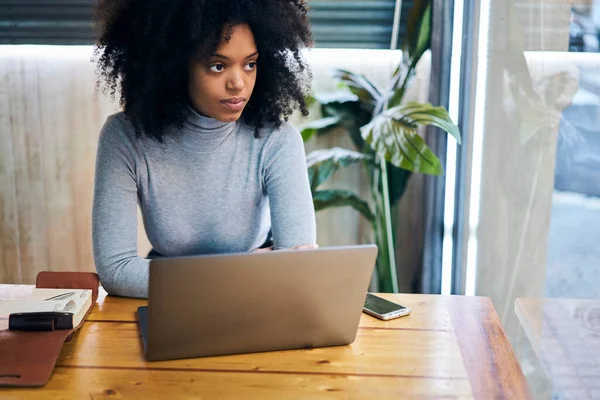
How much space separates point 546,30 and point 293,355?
1.12 m

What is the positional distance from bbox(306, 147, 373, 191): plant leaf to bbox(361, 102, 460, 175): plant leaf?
178mm

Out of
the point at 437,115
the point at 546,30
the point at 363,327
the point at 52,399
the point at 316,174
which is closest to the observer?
the point at 52,399

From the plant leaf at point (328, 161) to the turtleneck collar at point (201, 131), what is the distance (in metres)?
0.97

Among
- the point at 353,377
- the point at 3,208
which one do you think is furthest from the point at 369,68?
the point at 353,377

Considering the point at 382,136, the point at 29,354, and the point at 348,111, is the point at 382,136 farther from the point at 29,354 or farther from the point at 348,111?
the point at 29,354

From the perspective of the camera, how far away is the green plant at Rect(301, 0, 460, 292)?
2369 mm

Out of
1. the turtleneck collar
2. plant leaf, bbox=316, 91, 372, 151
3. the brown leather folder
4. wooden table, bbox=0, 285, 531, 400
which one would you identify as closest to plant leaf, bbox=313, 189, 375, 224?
plant leaf, bbox=316, 91, 372, 151

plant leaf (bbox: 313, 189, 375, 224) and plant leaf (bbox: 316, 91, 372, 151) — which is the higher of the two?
plant leaf (bbox: 316, 91, 372, 151)

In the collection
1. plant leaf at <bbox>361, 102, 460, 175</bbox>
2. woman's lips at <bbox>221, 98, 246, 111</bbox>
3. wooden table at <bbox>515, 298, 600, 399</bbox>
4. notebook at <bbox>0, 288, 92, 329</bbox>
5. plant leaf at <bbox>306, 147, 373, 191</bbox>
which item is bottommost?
wooden table at <bbox>515, 298, 600, 399</bbox>

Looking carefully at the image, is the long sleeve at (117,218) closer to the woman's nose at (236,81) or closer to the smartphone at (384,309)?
the woman's nose at (236,81)

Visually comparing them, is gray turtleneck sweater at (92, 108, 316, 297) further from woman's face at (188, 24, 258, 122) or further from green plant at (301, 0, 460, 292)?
green plant at (301, 0, 460, 292)

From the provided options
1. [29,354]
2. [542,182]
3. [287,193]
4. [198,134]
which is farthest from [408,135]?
[29,354]

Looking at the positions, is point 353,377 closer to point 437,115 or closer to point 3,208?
point 437,115

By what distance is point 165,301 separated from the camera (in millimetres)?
1011
